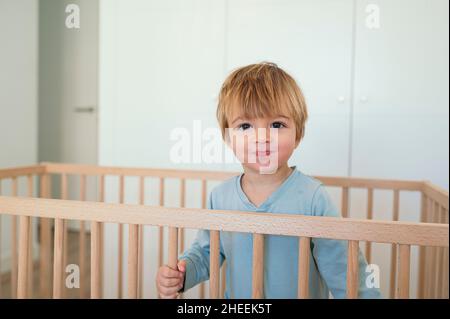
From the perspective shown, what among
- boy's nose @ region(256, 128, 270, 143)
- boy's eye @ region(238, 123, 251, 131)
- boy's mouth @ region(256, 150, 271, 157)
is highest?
boy's eye @ region(238, 123, 251, 131)

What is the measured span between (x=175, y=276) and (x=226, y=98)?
0.86 ft

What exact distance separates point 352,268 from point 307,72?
841 mm

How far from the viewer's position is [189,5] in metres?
1.23

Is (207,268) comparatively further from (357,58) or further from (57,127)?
(57,127)

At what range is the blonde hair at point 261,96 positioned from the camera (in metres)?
0.63

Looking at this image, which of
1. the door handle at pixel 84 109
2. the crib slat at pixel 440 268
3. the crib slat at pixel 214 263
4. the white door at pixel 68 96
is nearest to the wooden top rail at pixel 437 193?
the crib slat at pixel 440 268

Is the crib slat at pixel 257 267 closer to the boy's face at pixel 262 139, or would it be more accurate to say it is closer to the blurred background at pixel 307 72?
the boy's face at pixel 262 139

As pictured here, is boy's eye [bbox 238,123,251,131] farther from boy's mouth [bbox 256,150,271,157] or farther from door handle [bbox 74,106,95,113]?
door handle [bbox 74,106,95,113]

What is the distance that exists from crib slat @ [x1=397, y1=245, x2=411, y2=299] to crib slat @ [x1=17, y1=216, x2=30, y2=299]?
464 millimetres

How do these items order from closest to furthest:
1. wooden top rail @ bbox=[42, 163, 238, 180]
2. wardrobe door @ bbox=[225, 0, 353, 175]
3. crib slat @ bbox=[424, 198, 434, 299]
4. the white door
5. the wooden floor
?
crib slat @ bbox=[424, 198, 434, 299]
wooden top rail @ bbox=[42, 163, 238, 180]
wardrobe door @ bbox=[225, 0, 353, 175]
the wooden floor
the white door

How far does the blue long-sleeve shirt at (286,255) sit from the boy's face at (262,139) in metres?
0.07

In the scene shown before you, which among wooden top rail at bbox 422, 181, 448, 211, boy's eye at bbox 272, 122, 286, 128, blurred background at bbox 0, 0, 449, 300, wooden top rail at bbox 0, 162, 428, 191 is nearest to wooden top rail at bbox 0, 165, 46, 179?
wooden top rail at bbox 0, 162, 428, 191

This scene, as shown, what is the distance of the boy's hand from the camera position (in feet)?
2.02

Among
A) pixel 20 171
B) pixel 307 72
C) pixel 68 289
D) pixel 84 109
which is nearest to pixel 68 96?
pixel 84 109
